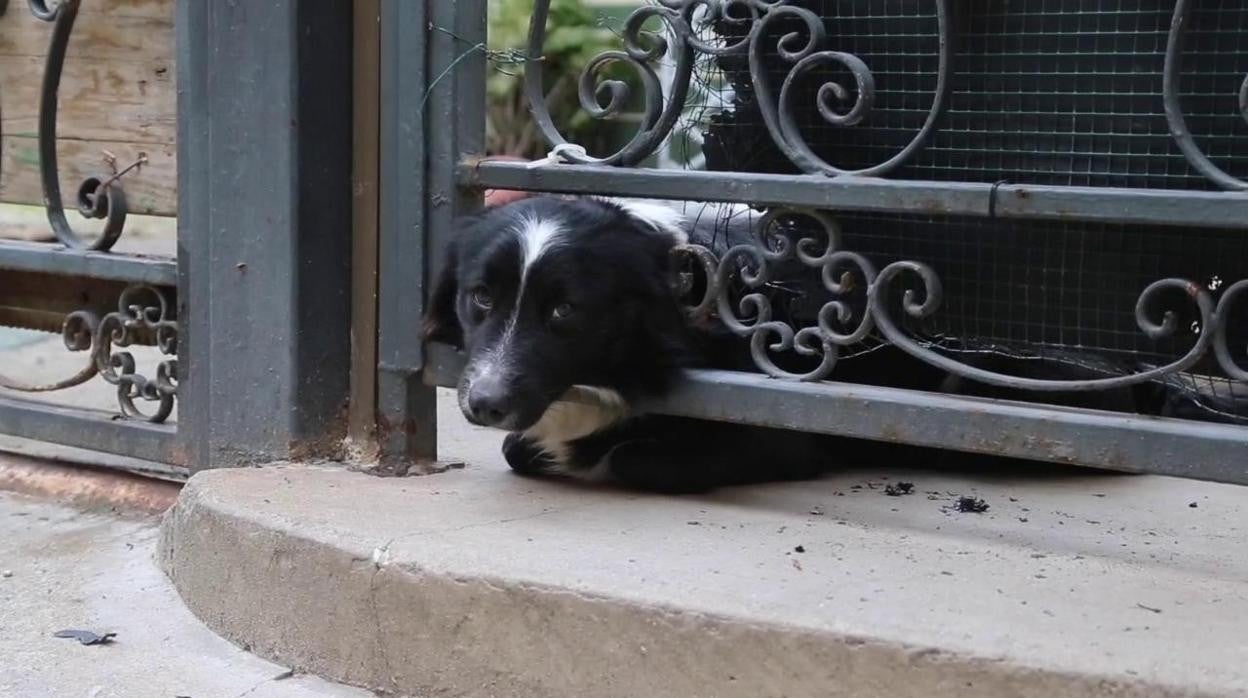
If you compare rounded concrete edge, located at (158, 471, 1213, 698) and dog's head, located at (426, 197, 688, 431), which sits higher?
dog's head, located at (426, 197, 688, 431)

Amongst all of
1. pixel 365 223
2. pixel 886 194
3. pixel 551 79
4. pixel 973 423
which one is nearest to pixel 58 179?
pixel 365 223

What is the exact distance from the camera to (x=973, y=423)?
8.48 feet

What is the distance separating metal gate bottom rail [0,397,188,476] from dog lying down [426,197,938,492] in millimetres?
819

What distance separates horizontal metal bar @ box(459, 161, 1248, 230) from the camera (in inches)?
92.7

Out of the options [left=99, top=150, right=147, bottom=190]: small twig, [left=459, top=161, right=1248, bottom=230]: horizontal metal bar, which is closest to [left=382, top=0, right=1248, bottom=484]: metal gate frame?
[left=459, top=161, right=1248, bottom=230]: horizontal metal bar

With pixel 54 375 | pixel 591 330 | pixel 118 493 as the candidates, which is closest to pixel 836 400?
pixel 591 330

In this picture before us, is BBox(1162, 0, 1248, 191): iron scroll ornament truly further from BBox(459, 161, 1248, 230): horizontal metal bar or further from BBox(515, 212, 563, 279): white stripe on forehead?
BBox(515, 212, 563, 279): white stripe on forehead

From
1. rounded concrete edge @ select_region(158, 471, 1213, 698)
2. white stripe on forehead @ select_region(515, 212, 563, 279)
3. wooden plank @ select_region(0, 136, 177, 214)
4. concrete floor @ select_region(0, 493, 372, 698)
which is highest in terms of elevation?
wooden plank @ select_region(0, 136, 177, 214)

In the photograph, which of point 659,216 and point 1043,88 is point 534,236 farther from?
point 1043,88

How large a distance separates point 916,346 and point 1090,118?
0.49 m

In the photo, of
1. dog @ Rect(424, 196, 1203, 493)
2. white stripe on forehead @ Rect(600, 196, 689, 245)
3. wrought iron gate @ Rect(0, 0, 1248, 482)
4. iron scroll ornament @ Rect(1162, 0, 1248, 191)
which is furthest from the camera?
white stripe on forehead @ Rect(600, 196, 689, 245)

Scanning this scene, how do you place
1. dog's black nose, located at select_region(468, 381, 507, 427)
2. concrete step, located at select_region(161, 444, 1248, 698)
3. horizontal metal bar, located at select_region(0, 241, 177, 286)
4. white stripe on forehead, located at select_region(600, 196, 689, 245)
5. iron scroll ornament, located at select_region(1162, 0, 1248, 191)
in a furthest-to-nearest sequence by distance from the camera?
horizontal metal bar, located at select_region(0, 241, 177, 286) → white stripe on forehead, located at select_region(600, 196, 689, 245) → dog's black nose, located at select_region(468, 381, 507, 427) → iron scroll ornament, located at select_region(1162, 0, 1248, 191) → concrete step, located at select_region(161, 444, 1248, 698)

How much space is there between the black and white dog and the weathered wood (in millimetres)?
900

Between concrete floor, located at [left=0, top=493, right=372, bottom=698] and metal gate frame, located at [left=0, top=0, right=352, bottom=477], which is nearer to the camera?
concrete floor, located at [left=0, top=493, right=372, bottom=698]
